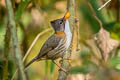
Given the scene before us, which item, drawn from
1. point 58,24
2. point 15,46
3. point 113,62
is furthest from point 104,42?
point 15,46

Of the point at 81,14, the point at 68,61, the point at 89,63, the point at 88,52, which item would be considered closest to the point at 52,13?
the point at 81,14

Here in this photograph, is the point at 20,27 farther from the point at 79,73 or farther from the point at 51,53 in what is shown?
the point at 79,73

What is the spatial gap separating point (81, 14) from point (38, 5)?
0.66 meters

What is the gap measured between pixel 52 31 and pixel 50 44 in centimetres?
23

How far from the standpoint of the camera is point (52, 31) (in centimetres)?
383

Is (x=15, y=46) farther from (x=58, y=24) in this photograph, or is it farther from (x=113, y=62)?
(x=58, y=24)

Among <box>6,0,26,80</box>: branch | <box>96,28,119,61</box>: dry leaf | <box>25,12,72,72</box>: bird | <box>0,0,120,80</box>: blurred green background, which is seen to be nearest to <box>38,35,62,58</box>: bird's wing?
<box>25,12,72,72</box>: bird

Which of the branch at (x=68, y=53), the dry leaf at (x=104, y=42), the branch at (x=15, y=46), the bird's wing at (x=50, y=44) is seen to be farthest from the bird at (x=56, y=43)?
the branch at (x=15, y=46)

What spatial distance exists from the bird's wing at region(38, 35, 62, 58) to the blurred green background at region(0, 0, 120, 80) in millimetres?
116

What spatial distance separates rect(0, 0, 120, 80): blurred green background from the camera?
3354 millimetres

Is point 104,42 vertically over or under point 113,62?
over

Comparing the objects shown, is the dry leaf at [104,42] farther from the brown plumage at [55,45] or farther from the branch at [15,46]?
the branch at [15,46]

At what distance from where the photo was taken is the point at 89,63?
3.27m

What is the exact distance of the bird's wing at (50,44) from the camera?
356 centimetres
